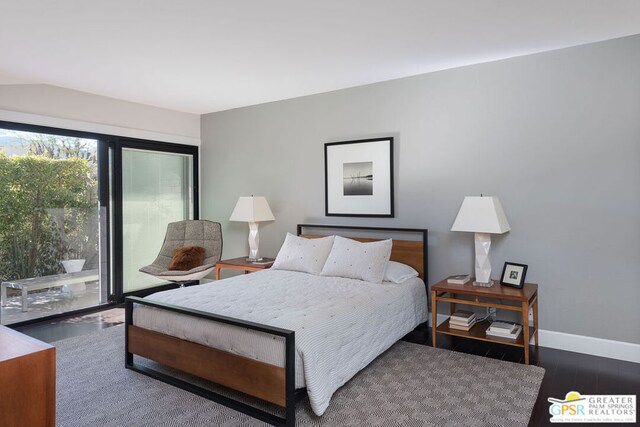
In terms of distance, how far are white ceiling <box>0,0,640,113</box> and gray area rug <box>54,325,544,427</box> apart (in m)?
2.44

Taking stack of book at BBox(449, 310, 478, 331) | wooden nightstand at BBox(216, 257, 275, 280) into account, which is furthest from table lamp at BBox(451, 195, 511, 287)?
wooden nightstand at BBox(216, 257, 275, 280)

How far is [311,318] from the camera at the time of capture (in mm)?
2561

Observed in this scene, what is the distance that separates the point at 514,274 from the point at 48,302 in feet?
15.0

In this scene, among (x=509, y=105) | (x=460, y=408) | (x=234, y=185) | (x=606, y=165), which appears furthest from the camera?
(x=234, y=185)

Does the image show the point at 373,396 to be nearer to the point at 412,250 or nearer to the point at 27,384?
the point at 412,250

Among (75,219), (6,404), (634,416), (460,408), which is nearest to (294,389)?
(460,408)

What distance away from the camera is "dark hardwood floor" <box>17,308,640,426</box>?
8.77 ft

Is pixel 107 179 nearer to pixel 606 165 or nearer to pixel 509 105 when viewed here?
pixel 509 105

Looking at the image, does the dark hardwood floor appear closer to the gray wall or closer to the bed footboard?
the gray wall

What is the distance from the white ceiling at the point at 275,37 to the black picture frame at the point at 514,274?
69.6 inches

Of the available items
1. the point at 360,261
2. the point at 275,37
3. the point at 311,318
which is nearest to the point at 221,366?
the point at 311,318

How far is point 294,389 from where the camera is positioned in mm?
2250

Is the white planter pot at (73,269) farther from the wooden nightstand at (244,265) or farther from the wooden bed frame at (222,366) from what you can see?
the wooden bed frame at (222,366)

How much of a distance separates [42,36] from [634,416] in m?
4.56
